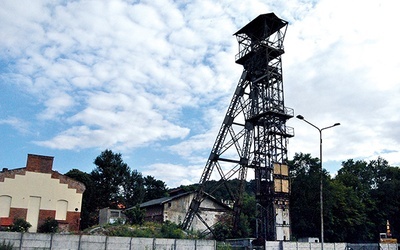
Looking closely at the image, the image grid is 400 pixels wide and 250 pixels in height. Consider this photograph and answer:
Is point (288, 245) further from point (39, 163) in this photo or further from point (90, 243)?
point (39, 163)

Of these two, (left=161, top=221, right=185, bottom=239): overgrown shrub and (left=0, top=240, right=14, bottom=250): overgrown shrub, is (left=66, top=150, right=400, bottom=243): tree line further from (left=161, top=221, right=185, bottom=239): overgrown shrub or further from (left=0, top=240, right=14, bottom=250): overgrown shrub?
(left=0, top=240, right=14, bottom=250): overgrown shrub

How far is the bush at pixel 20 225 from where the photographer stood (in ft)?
130

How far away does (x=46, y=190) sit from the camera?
4494 centimetres

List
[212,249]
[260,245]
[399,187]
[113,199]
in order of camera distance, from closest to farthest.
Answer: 1. [212,249]
2. [260,245]
3. [399,187]
4. [113,199]

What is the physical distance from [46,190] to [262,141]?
25628 millimetres

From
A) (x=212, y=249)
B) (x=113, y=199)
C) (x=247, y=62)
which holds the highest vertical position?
(x=247, y=62)

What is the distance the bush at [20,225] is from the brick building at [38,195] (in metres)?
1.52

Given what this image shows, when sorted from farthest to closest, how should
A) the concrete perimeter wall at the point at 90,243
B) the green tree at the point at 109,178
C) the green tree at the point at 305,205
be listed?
the green tree at the point at 109,178, the green tree at the point at 305,205, the concrete perimeter wall at the point at 90,243

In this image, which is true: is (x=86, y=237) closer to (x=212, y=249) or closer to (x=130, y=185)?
(x=212, y=249)

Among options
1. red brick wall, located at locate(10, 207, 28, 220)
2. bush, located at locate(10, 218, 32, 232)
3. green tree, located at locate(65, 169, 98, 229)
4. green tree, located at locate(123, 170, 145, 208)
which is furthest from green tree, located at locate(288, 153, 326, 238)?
green tree, located at locate(123, 170, 145, 208)

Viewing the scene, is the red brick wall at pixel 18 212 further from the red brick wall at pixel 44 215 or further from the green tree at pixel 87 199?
the green tree at pixel 87 199

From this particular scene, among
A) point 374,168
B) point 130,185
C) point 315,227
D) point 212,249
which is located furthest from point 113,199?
point 374,168

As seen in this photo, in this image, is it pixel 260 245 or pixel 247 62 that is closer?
pixel 260 245

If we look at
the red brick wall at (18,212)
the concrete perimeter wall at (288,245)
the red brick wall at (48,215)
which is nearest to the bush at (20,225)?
the red brick wall at (18,212)
